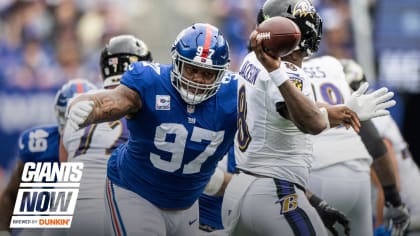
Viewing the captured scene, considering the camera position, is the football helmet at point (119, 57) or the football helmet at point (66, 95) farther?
the football helmet at point (66, 95)

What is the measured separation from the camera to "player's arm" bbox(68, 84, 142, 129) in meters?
4.26

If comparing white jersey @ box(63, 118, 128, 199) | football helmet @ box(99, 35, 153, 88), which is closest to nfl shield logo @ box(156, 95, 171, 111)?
white jersey @ box(63, 118, 128, 199)

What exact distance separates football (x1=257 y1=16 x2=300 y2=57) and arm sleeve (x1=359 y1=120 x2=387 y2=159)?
5.60ft

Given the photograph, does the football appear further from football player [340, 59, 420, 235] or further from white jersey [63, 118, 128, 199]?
football player [340, 59, 420, 235]

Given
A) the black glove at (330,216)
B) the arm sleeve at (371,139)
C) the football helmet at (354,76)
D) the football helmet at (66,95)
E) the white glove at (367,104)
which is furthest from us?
the football helmet at (354,76)

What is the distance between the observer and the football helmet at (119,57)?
6.14 meters

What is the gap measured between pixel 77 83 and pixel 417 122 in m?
5.25

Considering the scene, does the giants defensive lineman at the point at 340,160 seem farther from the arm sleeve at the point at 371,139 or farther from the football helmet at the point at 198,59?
the football helmet at the point at 198,59

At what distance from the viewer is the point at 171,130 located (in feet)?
15.5

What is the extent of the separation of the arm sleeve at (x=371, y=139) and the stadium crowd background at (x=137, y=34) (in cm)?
465

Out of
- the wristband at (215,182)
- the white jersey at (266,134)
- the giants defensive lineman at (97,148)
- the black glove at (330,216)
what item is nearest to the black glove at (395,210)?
the black glove at (330,216)

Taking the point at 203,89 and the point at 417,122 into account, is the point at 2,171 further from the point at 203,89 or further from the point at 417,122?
the point at 203,89

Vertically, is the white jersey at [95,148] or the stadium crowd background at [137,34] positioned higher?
the white jersey at [95,148]

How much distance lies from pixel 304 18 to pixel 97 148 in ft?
5.57
